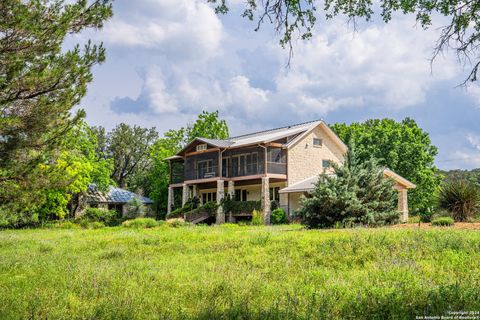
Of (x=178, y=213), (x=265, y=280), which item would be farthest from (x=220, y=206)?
(x=265, y=280)

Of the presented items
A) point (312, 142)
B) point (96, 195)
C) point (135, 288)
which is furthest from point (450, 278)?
point (96, 195)

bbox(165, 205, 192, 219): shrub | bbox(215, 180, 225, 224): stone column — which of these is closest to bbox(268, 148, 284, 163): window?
bbox(215, 180, 225, 224): stone column

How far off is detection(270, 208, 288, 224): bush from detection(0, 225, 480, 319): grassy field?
19.7 m

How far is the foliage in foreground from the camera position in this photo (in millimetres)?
20609

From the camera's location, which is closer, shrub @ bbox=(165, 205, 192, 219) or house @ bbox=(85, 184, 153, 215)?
shrub @ bbox=(165, 205, 192, 219)

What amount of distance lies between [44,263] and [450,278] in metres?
10.8

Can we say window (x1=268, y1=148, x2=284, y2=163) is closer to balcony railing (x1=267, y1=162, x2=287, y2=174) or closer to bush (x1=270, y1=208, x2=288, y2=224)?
balcony railing (x1=267, y1=162, x2=287, y2=174)

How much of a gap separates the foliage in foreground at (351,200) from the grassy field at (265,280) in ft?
18.2

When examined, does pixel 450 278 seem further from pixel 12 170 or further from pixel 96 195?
pixel 96 195

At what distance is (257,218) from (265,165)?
4683 millimetres

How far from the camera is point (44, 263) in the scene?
1341cm

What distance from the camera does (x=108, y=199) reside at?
51188mm

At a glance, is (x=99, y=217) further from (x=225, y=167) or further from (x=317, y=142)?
(x=317, y=142)

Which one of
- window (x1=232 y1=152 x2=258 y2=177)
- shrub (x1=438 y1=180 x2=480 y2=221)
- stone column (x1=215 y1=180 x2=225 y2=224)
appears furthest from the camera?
stone column (x1=215 y1=180 x2=225 y2=224)
